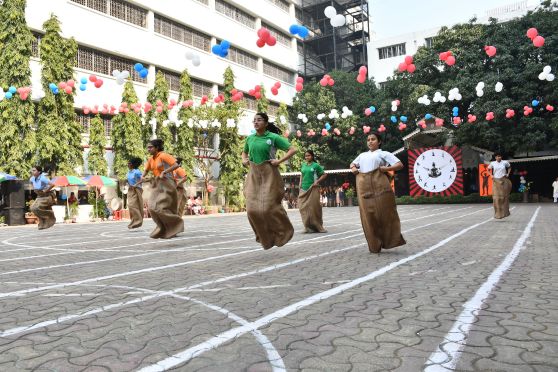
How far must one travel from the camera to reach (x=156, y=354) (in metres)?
2.62

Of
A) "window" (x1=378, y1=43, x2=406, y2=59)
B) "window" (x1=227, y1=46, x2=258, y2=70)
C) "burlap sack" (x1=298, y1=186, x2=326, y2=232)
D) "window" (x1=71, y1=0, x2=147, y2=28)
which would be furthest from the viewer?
"window" (x1=378, y1=43, x2=406, y2=59)

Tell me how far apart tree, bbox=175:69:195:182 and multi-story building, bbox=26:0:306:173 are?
5.17 feet

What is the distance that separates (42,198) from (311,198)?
332 inches

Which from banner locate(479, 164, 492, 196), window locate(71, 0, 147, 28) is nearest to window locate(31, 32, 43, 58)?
window locate(71, 0, 147, 28)

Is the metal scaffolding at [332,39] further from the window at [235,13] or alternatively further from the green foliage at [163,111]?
the green foliage at [163,111]

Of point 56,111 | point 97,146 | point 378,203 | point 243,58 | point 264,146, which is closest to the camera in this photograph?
point 378,203

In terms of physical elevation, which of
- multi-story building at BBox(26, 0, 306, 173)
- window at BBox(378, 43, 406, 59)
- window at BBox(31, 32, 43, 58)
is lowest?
window at BBox(31, 32, 43, 58)

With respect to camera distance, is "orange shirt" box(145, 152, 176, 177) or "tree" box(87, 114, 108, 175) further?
"tree" box(87, 114, 108, 175)

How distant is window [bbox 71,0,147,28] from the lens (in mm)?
27047

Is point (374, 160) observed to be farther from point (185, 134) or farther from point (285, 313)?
point (185, 134)

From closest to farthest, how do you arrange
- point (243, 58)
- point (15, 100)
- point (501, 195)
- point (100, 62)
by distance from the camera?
1. point (501, 195)
2. point (15, 100)
3. point (100, 62)
4. point (243, 58)

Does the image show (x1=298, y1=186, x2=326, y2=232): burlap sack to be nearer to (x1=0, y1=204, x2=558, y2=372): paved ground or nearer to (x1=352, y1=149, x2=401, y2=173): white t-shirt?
(x1=352, y1=149, x2=401, y2=173): white t-shirt

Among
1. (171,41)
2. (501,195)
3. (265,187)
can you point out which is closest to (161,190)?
(265,187)

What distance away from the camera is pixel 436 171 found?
35.0m
